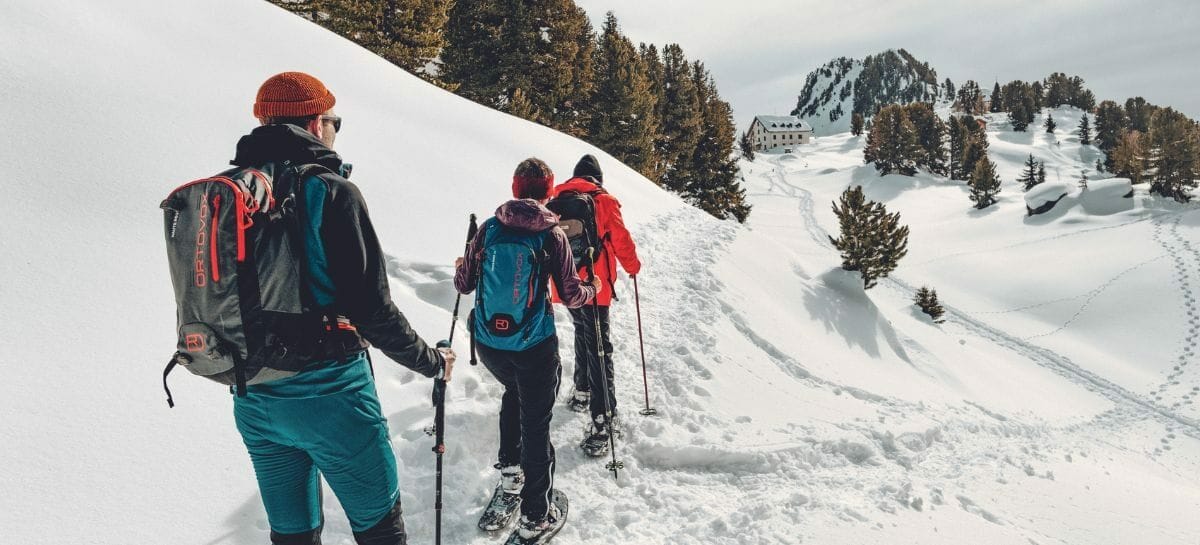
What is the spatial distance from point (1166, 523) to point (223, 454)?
9723 mm

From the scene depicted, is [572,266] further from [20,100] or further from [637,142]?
[637,142]

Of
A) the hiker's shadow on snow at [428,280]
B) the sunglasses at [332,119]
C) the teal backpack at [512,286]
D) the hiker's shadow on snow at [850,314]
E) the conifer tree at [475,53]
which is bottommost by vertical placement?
the hiker's shadow on snow at [850,314]

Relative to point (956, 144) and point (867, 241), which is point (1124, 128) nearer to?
point (956, 144)

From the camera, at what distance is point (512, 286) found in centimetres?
344

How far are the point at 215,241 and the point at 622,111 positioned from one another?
2983 centimetres

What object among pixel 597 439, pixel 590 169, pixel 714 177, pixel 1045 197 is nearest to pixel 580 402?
pixel 597 439

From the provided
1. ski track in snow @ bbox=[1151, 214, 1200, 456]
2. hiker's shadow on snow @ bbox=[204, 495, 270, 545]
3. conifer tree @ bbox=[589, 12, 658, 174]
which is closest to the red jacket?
hiker's shadow on snow @ bbox=[204, 495, 270, 545]

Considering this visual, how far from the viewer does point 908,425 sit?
23.9 ft

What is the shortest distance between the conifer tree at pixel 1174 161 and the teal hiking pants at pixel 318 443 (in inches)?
2595

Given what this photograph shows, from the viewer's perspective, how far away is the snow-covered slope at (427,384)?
12.3ft

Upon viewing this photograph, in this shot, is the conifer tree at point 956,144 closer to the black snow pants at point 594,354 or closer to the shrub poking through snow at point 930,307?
the shrub poking through snow at point 930,307

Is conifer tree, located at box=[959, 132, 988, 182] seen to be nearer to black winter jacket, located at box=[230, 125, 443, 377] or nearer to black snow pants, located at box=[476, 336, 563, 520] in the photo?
black snow pants, located at box=[476, 336, 563, 520]

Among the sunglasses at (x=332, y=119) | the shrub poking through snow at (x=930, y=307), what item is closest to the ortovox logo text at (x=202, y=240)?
the sunglasses at (x=332, y=119)

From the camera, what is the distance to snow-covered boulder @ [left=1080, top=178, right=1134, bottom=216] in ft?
144
